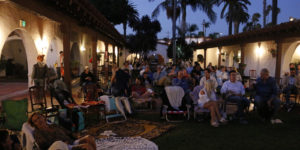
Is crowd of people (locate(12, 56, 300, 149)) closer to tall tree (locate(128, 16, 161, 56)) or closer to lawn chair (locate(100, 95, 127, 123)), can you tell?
lawn chair (locate(100, 95, 127, 123))

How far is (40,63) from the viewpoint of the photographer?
745cm

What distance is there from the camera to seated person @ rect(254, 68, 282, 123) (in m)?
5.89

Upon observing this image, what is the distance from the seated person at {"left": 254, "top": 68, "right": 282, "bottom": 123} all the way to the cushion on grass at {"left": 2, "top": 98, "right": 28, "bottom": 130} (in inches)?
220

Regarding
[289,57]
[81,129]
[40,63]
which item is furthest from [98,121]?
[289,57]

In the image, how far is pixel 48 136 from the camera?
3.19m

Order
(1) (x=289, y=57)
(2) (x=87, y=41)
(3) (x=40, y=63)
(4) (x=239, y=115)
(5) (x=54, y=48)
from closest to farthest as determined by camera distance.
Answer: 1. (4) (x=239, y=115)
2. (3) (x=40, y=63)
3. (5) (x=54, y=48)
4. (1) (x=289, y=57)
5. (2) (x=87, y=41)

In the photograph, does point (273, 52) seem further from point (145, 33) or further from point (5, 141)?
point (5, 141)

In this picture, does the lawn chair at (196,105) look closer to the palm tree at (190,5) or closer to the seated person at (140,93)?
the seated person at (140,93)

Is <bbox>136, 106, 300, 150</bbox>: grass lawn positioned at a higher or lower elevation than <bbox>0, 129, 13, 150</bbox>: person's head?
lower

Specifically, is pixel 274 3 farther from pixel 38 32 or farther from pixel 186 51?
pixel 38 32

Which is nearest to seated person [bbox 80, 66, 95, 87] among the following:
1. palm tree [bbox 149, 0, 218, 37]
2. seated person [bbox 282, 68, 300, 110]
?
seated person [bbox 282, 68, 300, 110]

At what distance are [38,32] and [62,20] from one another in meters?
2.51

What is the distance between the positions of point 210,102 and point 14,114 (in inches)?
172

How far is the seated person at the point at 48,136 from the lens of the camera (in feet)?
10.3
